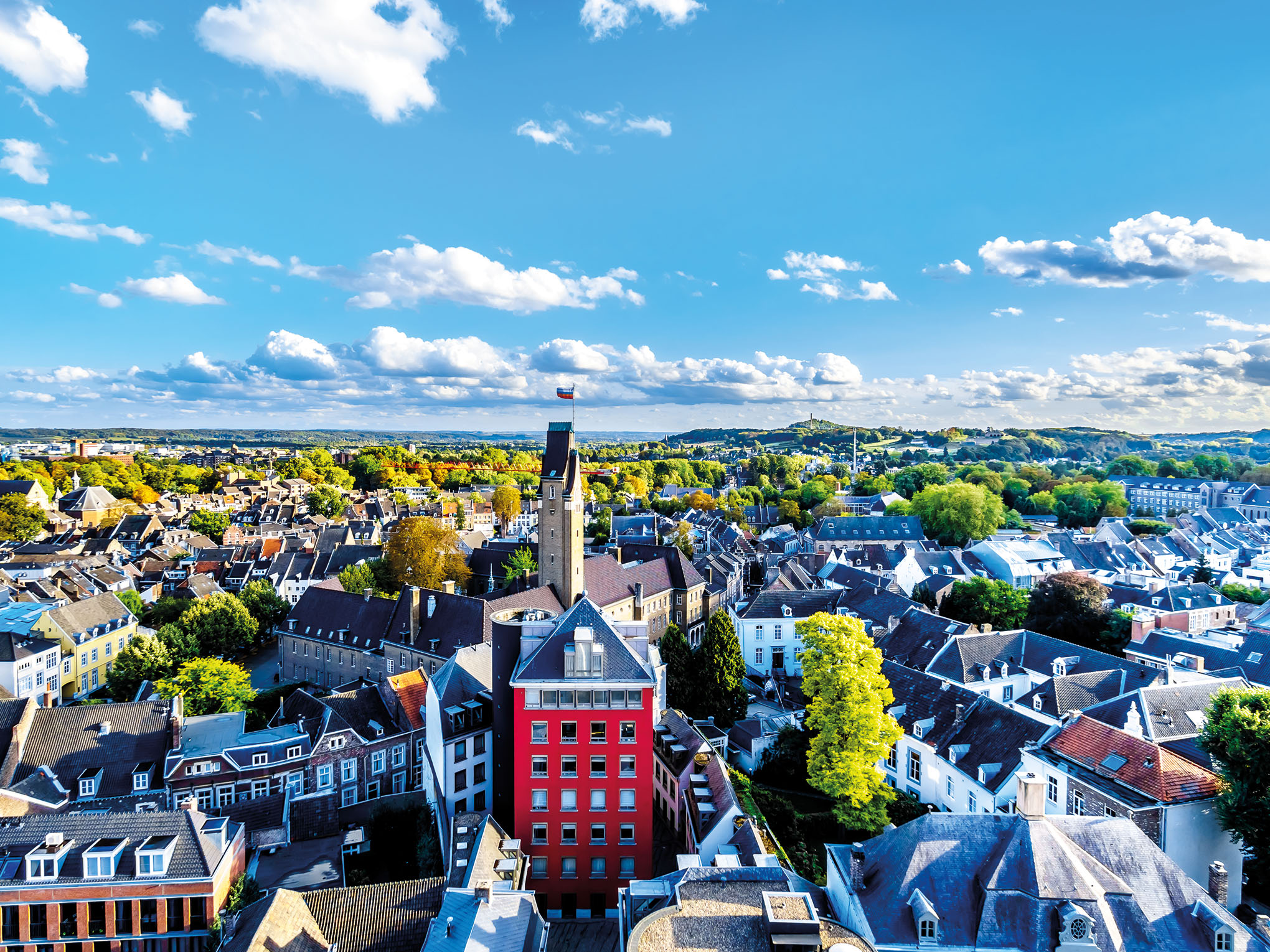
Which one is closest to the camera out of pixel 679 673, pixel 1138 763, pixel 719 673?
pixel 1138 763

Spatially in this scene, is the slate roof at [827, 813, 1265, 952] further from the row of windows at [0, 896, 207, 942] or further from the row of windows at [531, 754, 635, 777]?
the row of windows at [0, 896, 207, 942]

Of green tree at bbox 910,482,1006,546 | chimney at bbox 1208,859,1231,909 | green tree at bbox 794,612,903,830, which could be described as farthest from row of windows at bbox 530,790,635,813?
green tree at bbox 910,482,1006,546

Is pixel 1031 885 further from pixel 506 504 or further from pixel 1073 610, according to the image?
pixel 506 504

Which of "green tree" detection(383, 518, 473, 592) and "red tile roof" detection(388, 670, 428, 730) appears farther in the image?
"green tree" detection(383, 518, 473, 592)

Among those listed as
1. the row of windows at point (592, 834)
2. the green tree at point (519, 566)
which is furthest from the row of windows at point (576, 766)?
the green tree at point (519, 566)

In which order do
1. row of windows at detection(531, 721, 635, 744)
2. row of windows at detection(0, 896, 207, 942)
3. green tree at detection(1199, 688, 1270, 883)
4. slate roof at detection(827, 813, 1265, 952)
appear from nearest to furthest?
slate roof at detection(827, 813, 1265, 952), green tree at detection(1199, 688, 1270, 883), row of windows at detection(0, 896, 207, 942), row of windows at detection(531, 721, 635, 744)

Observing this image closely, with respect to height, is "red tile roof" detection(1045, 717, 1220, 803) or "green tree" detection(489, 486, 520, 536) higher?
"red tile roof" detection(1045, 717, 1220, 803)

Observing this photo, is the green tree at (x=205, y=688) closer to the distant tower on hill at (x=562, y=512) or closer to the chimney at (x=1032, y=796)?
the distant tower on hill at (x=562, y=512)

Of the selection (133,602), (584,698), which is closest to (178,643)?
(133,602)
